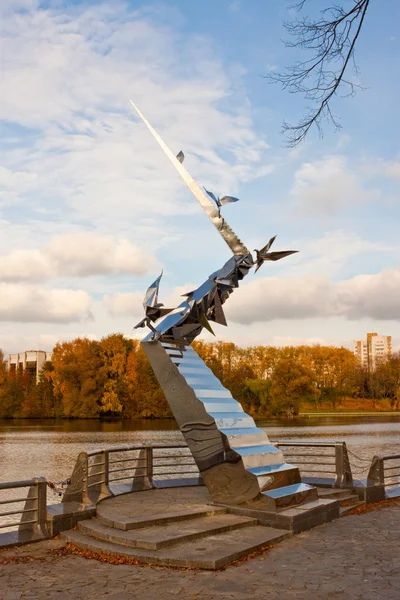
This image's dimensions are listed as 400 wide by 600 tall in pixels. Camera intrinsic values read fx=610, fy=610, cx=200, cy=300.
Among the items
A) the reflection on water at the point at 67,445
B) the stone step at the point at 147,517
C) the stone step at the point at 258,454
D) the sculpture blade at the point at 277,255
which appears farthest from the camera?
the reflection on water at the point at 67,445

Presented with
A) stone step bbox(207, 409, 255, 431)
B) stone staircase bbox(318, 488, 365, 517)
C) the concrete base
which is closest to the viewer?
the concrete base

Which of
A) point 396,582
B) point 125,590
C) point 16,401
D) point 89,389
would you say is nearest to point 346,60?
point 396,582

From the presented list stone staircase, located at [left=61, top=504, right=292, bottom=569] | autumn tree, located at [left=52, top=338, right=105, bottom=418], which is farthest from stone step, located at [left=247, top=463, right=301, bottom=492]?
autumn tree, located at [left=52, top=338, right=105, bottom=418]

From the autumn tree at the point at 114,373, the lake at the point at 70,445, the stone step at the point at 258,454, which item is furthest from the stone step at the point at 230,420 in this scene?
the autumn tree at the point at 114,373

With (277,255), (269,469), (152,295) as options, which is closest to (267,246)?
(277,255)

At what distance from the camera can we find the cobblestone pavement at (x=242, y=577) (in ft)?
23.5

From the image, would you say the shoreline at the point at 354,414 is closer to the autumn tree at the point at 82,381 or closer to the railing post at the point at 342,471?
the autumn tree at the point at 82,381

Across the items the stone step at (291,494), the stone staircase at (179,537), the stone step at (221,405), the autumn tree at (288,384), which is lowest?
the stone staircase at (179,537)

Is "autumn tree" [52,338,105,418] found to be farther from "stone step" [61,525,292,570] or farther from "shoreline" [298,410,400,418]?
"stone step" [61,525,292,570]

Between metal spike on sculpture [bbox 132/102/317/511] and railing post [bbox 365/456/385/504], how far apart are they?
1.89 metres

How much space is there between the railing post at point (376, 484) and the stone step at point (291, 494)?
1776 millimetres

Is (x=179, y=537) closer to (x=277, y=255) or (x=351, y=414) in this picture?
(x=277, y=255)

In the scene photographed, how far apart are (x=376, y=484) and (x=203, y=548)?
5.41 m

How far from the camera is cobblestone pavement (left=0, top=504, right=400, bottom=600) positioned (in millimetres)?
7176
